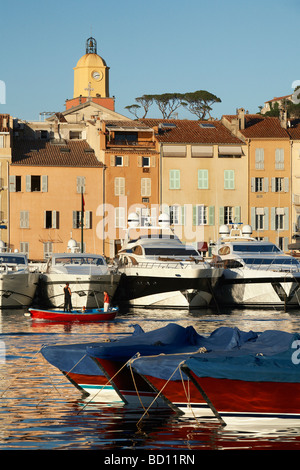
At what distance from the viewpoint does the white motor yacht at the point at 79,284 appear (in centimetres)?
4803

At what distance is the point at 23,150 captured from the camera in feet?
263

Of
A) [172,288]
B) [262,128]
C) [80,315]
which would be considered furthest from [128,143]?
[80,315]

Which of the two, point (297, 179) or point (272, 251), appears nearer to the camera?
point (272, 251)

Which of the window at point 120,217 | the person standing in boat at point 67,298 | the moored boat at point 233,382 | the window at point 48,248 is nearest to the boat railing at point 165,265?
the person standing in boat at point 67,298

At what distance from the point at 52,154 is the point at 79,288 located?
3412cm

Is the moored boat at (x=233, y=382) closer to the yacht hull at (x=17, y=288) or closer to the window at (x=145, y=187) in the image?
the yacht hull at (x=17, y=288)

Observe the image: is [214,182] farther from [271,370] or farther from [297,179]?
[271,370]

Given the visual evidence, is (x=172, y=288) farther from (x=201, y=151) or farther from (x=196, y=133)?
(x=196, y=133)

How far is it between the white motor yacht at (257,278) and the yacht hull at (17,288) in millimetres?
10783

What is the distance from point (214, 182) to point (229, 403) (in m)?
62.1

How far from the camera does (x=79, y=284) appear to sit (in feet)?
157

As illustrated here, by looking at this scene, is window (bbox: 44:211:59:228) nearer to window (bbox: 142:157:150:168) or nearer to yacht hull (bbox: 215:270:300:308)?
window (bbox: 142:157:150:168)

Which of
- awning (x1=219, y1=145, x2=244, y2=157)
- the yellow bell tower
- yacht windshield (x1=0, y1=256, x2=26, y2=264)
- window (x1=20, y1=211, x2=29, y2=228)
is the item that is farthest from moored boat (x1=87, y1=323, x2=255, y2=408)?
the yellow bell tower

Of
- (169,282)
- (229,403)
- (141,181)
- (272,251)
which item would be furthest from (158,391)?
(141,181)
